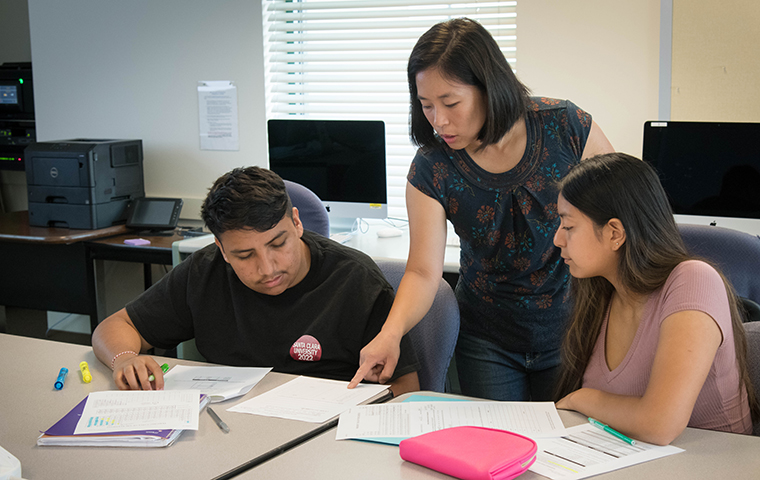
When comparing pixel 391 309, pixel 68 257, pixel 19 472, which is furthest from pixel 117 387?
pixel 68 257

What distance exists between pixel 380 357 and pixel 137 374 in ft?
1.69

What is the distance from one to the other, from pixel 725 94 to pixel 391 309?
195 centimetres

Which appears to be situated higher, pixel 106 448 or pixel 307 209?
pixel 307 209

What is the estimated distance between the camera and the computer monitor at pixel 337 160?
3.01 meters

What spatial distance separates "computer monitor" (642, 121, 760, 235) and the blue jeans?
133cm

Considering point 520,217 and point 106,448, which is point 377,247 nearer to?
point 520,217

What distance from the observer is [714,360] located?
1163mm

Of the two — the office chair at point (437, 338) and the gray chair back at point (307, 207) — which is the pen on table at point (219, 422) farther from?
the gray chair back at point (307, 207)

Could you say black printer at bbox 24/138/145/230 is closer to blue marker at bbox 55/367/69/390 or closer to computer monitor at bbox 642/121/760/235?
blue marker at bbox 55/367/69/390

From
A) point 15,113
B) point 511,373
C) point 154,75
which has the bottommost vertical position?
point 511,373

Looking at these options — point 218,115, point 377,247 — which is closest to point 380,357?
point 377,247

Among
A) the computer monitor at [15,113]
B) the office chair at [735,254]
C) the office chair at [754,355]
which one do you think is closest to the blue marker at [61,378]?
the office chair at [754,355]

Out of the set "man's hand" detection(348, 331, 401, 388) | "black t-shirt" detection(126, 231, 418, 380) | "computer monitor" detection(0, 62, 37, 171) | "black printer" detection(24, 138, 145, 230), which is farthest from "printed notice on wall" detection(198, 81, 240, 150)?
"man's hand" detection(348, 331, 401, 388)

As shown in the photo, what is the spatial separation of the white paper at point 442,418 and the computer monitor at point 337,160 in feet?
6.05
